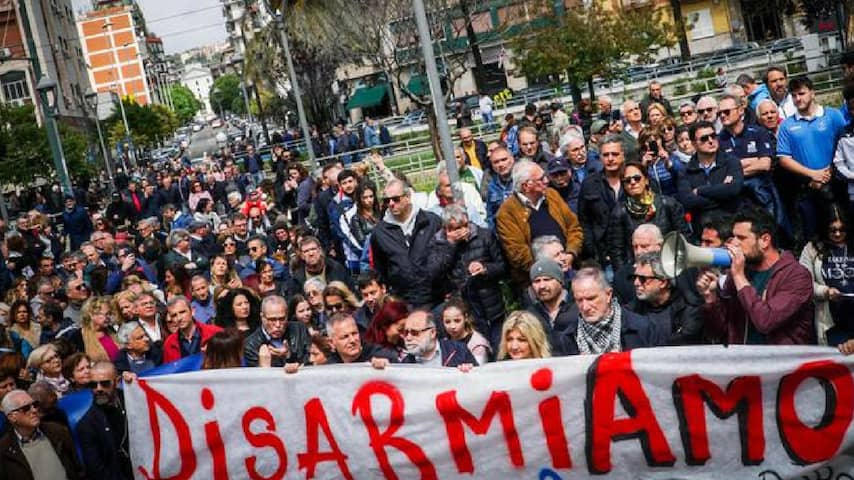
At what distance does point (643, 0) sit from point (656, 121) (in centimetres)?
5150

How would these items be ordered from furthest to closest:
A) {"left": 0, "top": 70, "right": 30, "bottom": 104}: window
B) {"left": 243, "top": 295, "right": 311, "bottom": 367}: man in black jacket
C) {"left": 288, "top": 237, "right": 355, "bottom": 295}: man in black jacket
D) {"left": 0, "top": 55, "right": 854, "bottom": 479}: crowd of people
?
{"left": 0, "top": 70, "right": 30, "bottom": 104}: window
{"left": 288, "top": 237, "right": 355, "bottom": 295}: man in black jacket
{"left": 243, "top": 295, "right": 311, "bottom": 367}: man in black jacket
{"left": 0, "top": 55, "right": 854, "bottom": 479}: crowd of people

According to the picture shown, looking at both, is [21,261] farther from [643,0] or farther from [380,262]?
[643,0]

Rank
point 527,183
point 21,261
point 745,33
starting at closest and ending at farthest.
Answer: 1. point 527,183
2. point 21,261
3. point 745,33

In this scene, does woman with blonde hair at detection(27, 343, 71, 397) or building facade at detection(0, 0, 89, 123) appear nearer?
woman with blonde hair at detection(27, 343, 71, 397)

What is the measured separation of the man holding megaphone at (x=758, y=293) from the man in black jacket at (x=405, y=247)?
10.0 ft

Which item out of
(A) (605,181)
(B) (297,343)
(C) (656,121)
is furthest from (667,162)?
(B) (297,343)

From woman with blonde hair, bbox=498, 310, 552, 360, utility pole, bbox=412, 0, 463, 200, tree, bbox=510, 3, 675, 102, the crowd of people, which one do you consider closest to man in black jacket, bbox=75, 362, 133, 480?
the crowd of people

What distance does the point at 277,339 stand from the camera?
27.6ft

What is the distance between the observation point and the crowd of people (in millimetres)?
6578

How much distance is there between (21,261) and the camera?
17.7 metres

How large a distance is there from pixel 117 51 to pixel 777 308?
154 meters

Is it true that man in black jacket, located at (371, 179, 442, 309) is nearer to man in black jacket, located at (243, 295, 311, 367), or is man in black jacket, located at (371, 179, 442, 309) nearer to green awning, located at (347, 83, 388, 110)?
man in black jacket, located at (243, 295, 311, 367)

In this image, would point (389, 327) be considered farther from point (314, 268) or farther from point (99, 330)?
point (99, 330)

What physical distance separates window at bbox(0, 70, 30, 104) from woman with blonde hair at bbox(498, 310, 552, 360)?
6512 centimetres
